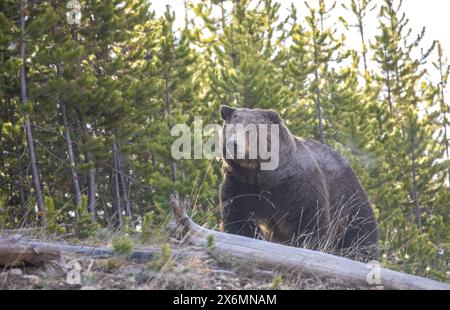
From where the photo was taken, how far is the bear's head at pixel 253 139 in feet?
22.6

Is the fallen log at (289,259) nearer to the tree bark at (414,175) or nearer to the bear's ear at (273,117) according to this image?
the bear's ear at (273,117)

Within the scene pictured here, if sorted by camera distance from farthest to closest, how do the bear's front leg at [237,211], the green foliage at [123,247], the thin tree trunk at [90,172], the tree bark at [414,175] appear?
the tree bark at [414,175] < the thin tree trunk at [90,172] < the bear's front leg at [237,211] < the green foliage at [123,247]

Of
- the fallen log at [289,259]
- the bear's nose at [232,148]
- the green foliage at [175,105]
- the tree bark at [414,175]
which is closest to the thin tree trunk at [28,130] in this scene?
the green foliage at [175,105]

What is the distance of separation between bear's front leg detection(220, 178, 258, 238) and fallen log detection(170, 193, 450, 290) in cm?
170

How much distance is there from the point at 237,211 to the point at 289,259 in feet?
6.41

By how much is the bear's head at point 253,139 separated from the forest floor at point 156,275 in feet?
5.97

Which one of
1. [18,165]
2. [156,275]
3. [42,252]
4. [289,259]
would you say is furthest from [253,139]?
[18,165]

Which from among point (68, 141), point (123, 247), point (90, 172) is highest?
point (68, 141)

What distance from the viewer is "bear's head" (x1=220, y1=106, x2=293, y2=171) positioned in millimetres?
6883

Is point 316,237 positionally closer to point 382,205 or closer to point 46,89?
point 46,89

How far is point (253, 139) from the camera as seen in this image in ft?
22.9

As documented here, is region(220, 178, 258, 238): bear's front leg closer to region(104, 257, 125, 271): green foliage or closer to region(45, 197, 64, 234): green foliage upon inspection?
region(45, 197, 64, 234): green foliage

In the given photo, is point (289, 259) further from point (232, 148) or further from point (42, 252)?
point (42, 252)

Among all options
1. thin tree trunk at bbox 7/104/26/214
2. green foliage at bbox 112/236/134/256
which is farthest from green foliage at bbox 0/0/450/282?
green foliage at bbox 112/236/134/256
